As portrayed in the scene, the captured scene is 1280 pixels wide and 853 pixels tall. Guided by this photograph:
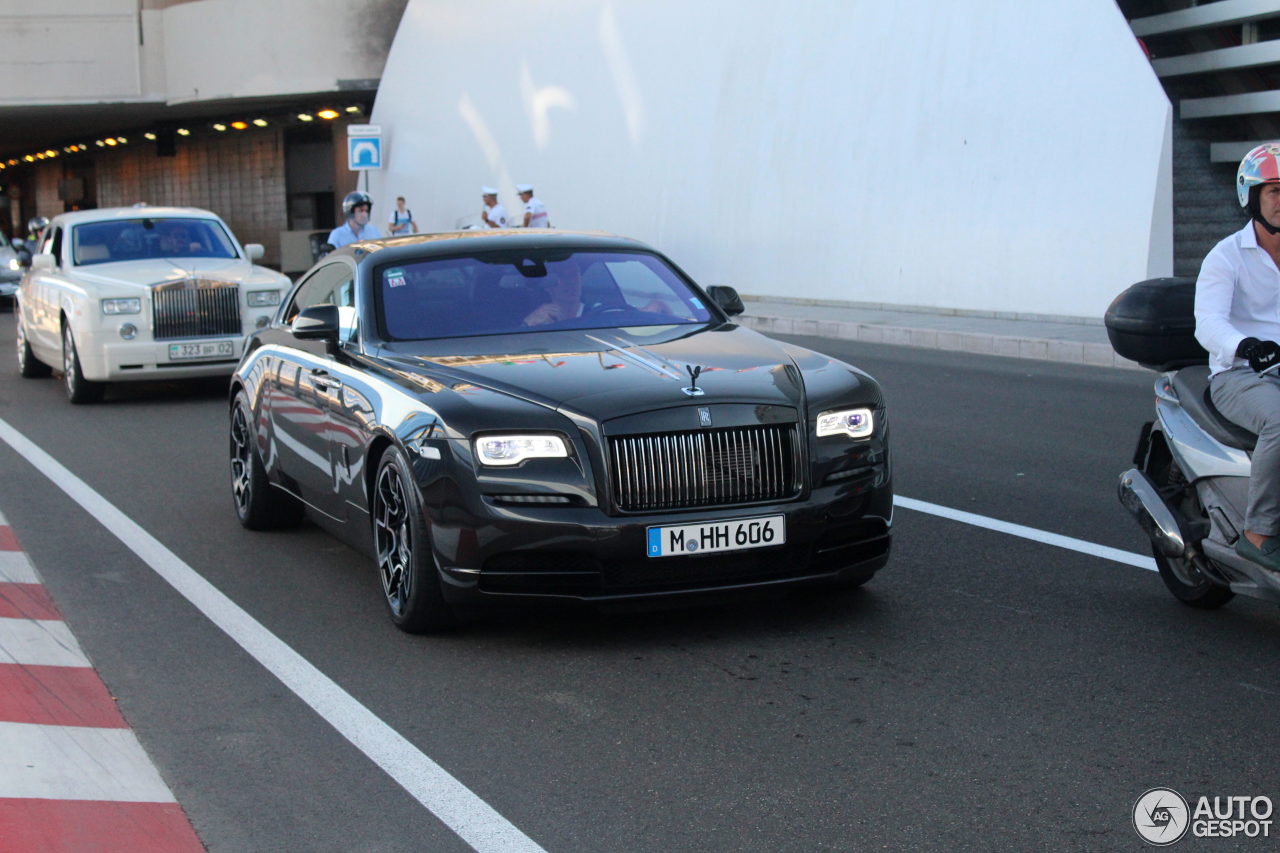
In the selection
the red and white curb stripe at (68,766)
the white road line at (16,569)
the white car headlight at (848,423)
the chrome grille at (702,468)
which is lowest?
the white road line at (16,569)

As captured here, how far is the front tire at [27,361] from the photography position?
674 inches

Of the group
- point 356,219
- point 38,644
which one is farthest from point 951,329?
point 38,644

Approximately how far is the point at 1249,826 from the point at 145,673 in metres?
3.63

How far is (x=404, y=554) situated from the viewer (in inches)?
238

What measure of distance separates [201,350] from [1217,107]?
12.8 meters

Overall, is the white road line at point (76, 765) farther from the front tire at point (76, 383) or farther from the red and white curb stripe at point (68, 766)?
the front tire at point (76, 383)

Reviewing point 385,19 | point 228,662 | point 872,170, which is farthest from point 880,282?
point 385,19

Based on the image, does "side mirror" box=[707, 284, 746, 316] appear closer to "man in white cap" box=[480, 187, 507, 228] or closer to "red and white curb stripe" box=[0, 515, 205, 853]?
"red and white curb stripe" box=[0, 515, 205, 853]

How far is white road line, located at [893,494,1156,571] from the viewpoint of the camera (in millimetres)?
6984

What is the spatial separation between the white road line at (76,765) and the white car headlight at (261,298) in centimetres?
990

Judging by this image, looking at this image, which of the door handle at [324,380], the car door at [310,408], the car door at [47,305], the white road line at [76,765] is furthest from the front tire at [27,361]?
the white road line at [76,765]

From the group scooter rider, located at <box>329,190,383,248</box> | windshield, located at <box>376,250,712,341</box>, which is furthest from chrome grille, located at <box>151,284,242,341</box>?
windshield, located at <box>376,250,712,341</box>

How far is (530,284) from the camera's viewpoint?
7094 mm

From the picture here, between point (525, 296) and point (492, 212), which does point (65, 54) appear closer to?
point (492, 212)
